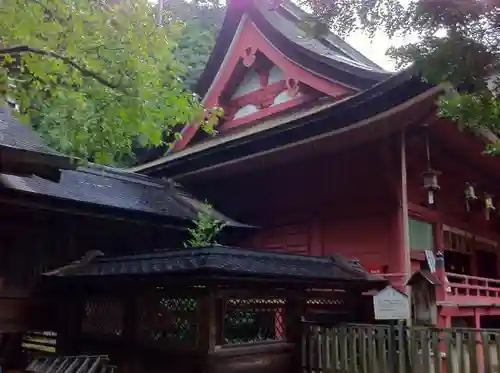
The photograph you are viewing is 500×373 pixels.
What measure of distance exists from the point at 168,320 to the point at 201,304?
0.85 m

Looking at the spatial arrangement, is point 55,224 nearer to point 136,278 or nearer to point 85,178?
point 85,178

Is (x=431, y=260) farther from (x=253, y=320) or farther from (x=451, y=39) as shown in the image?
(x=451, y=39)

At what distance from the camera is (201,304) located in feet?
20.7

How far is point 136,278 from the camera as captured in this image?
6.93 meters

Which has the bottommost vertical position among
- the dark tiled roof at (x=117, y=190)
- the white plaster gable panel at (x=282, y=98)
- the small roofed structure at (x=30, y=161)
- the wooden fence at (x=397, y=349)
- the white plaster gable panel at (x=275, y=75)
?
the wooden fence at (x=397, y=349)

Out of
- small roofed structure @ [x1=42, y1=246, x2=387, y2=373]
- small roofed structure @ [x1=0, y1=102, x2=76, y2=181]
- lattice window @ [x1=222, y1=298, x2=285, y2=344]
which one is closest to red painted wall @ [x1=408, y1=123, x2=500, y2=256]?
small roofed structure @ [x1=42, y1=246, x2=387, y2=373]

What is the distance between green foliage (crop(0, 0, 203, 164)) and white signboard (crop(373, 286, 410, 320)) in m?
4.20

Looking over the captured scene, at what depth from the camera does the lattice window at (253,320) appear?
6770 millimetres

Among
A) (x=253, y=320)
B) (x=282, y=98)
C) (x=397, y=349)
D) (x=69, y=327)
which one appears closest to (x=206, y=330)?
(x=253, y=320)

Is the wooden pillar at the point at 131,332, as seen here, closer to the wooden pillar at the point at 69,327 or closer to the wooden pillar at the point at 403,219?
the wooden pillar at the point at 69,327

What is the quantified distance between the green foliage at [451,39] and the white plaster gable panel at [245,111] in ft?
23.7

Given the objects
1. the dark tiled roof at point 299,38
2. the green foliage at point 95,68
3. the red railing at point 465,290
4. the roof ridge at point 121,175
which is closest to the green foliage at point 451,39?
the green foliage at point 95,68

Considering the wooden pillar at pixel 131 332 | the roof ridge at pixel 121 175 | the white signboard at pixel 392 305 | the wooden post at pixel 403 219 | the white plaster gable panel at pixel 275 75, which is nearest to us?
the white signboard at pixel 392 305

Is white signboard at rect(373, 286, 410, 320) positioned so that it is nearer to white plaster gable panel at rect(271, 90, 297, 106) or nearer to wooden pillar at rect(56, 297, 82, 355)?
wooden pillar at rect(56, 297, 82, 355)
